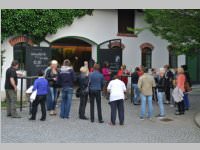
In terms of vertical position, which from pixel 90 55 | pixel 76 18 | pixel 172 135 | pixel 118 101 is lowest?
pixel 172 135

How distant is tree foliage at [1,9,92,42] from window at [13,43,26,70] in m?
0.63

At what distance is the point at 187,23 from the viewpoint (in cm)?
1485

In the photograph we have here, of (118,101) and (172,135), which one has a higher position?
(118,101)

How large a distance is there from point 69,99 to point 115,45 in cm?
1062

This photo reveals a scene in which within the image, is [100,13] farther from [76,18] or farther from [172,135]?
[172,135]

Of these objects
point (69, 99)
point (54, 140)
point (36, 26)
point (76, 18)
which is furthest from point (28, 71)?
point (54, 140)

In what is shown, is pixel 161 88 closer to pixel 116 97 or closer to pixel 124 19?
pixel 116 97

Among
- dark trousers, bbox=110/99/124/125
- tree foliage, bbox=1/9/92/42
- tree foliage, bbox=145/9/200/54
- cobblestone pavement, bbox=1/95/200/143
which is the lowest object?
cobblestone pavement, bbox=1/95/200/143

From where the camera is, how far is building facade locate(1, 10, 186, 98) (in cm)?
2309

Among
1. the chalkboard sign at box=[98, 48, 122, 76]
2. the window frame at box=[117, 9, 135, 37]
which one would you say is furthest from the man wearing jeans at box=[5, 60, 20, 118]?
the window frame at box=[117, 9, 135, 37]

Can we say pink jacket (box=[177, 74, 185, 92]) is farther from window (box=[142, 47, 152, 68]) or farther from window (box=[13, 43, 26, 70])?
window (box=[142, 47, 152, 68])

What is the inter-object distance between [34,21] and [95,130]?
988 cm

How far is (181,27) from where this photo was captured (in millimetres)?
14977

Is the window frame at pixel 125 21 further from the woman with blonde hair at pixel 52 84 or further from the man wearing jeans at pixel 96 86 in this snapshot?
the man wearing jeans at pixel 96 86
